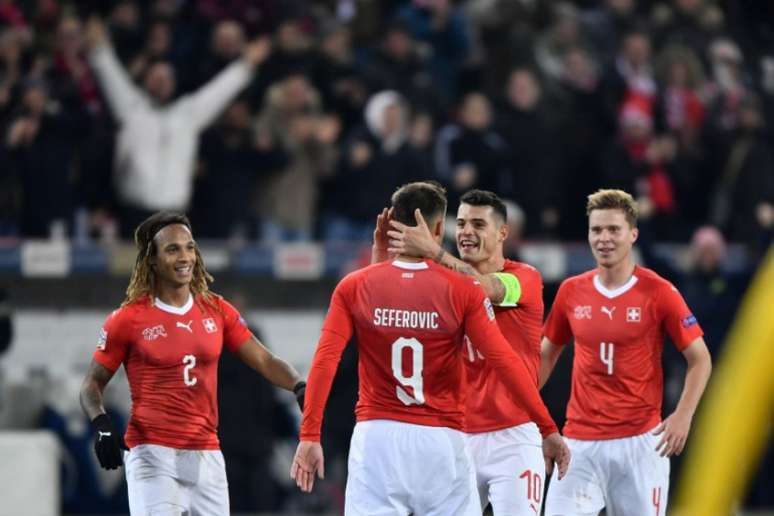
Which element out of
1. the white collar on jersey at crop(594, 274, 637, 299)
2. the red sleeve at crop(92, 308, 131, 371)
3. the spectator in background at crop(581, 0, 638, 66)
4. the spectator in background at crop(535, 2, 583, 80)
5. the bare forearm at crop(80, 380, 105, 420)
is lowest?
the bare forearm at crop(80, 380, 105, 420)

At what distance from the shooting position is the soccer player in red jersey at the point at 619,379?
831 cm

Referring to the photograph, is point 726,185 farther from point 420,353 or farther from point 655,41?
point 420,353

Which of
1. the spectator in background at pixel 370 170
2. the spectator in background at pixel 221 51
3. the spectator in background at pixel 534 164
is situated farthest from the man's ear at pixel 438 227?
the spectator in background at pixel 534 164

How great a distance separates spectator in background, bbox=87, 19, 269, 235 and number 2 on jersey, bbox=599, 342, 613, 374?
18.7 feet

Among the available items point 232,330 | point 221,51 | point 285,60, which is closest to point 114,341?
point 232,330

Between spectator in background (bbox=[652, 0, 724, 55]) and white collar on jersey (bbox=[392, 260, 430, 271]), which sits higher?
spectator in background (bbox=[652, 0, 724, 55])

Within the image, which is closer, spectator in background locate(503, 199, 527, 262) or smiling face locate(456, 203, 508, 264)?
smiling face locate(456, 203, 508, 264)

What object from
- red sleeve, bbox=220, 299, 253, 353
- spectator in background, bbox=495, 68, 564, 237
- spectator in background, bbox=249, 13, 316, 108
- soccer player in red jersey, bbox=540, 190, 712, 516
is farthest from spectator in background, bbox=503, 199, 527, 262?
red sleeve, bbox=220, 299, 253, 353

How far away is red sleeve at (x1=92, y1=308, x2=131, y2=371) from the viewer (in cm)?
761

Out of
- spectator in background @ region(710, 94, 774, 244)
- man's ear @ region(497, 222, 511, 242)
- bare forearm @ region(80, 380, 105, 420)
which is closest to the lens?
bare forearm @ region(80, 380, 105, 420)

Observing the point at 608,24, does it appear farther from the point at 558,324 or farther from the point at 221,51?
the point at 558,324

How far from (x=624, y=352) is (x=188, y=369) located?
7.79ft

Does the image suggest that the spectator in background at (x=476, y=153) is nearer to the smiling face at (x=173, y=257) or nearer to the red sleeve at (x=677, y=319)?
the red sleeve at (x=677, y=319)

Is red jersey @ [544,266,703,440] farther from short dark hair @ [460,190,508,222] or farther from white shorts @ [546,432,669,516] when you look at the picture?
short dark hair @ [460,190,508,222]
